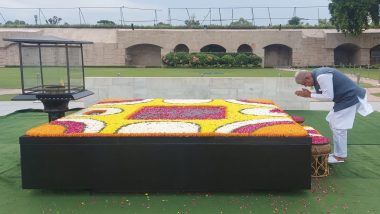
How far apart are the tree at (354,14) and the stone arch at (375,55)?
3.80 metres

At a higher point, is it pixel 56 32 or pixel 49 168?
pixel 56 32

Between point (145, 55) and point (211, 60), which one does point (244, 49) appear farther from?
point (145, 55)

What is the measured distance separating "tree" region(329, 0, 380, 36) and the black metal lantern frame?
90.4 ft

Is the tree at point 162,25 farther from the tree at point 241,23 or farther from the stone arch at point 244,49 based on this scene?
the stone arch at point 244,49

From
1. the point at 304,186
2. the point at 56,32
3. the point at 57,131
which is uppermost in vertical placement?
the point at 56,32

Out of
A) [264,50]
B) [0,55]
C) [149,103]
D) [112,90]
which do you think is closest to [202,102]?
[149,103]

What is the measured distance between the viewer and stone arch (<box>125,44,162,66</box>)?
3734cm

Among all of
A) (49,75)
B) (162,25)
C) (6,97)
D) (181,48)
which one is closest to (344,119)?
(49,75)

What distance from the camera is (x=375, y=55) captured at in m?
35.7

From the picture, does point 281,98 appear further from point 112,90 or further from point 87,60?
point 87,60

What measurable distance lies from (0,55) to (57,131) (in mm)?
33911

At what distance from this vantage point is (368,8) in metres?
30.8

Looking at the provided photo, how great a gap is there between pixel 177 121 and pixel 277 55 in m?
32.6

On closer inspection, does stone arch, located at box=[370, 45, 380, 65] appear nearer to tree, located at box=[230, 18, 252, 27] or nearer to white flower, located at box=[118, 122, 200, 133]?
tree, located at box=[230, 18, 252, 27]
